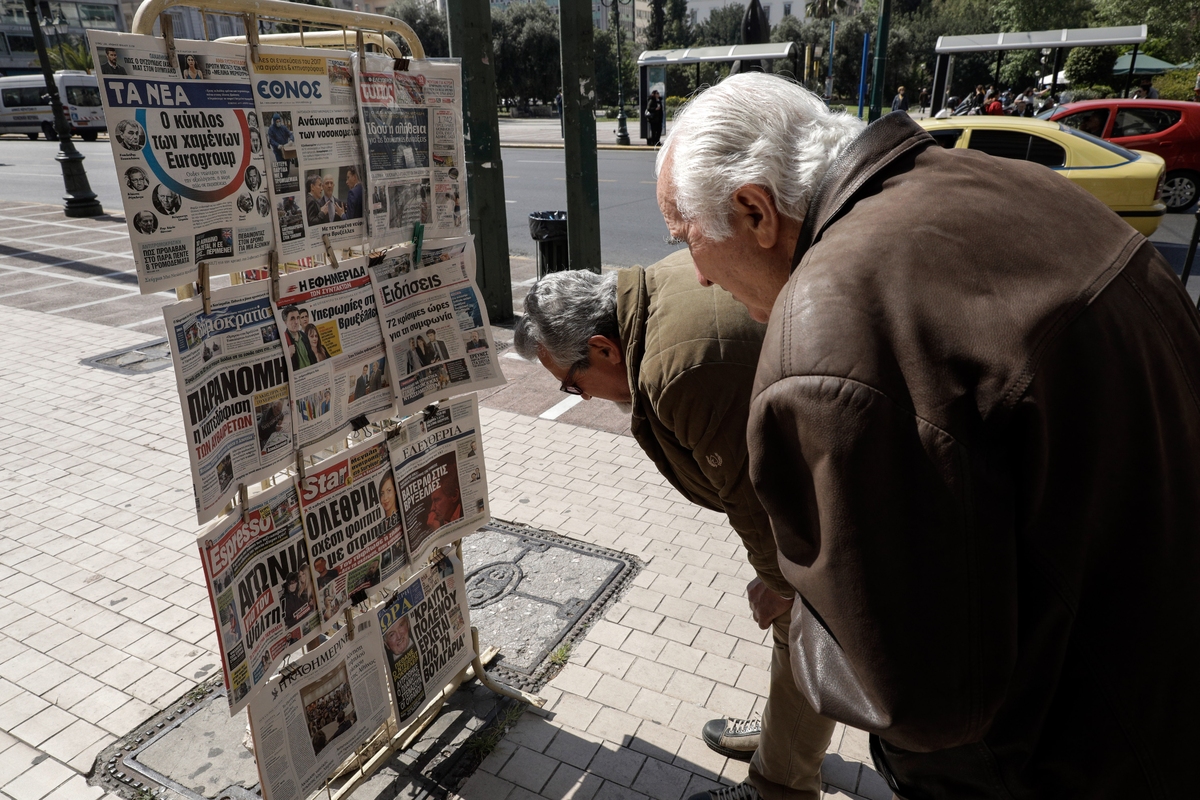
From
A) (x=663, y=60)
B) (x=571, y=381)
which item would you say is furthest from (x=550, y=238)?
(x=663, y=60)

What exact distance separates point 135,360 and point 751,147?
23.9ft

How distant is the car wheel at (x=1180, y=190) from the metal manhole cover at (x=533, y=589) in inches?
516

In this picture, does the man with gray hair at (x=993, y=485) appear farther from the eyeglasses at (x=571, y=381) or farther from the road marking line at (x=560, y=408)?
the road marking line at (x=560, y=408)

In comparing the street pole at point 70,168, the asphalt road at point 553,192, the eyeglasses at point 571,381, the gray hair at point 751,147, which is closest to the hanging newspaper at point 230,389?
the eyeglasses at point 571,381

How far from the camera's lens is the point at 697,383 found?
2.04 metres

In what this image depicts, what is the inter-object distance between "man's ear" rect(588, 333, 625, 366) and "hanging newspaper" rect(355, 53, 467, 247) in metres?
0.71

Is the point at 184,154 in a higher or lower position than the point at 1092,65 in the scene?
lower

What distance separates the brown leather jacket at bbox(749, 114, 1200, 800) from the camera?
1050 mm

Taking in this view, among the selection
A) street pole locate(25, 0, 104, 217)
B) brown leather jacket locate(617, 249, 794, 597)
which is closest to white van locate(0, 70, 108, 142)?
street pole locate(25, 0, 104, 217)

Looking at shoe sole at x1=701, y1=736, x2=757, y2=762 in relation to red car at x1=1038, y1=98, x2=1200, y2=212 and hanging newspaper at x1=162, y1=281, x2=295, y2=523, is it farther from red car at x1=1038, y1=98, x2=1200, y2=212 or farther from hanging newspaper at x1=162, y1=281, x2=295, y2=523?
red car at x1=1038, y1=98, x2=1200, y2=212

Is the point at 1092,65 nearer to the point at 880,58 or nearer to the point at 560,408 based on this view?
the point at 880,58

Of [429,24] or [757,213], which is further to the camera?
[429,24]

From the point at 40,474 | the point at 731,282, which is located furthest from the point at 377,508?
→ the point at 40,474

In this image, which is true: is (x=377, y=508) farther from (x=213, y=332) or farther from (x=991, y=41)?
(x=991, y=41)
